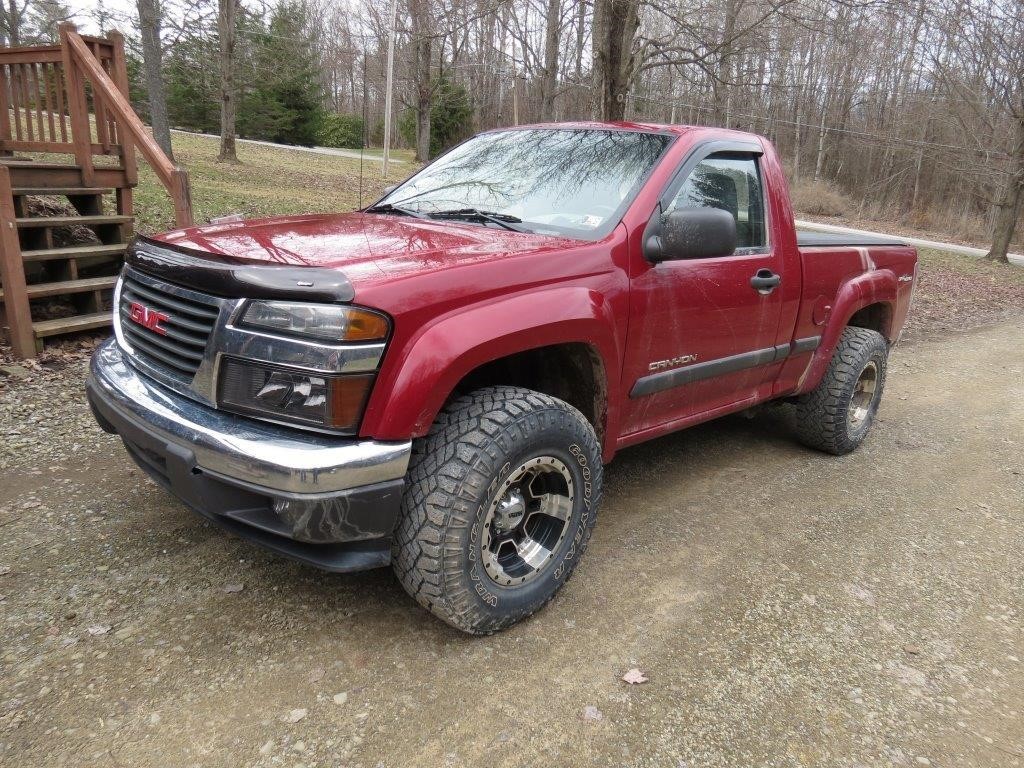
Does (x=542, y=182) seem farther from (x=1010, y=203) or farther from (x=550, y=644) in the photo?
(x=1010, y=203)

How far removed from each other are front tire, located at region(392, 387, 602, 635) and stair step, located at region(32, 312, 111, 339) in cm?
404

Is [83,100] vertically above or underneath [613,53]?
underneath

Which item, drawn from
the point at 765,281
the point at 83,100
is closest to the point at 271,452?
the point at 765,281

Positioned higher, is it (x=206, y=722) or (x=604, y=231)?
(x=604, y=231)

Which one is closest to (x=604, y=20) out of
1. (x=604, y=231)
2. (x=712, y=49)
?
(x=712, y=49)

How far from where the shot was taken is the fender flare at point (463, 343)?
2.24 meters

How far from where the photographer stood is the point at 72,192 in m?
6.30

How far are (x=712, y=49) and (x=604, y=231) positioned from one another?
24.9ft

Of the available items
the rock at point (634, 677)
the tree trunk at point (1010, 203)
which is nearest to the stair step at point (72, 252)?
the rock at point (634, 677)

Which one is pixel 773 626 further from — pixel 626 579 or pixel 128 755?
pixel 128 755

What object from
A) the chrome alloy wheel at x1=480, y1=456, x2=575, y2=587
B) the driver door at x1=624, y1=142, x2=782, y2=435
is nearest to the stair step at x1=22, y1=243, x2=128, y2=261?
the chrome alloy wheel at x1=480, y1=456, x2=575, y2=587

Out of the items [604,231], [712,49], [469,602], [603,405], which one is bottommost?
[469,602]

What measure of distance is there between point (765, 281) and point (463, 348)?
1.96m

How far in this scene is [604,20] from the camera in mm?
8625
